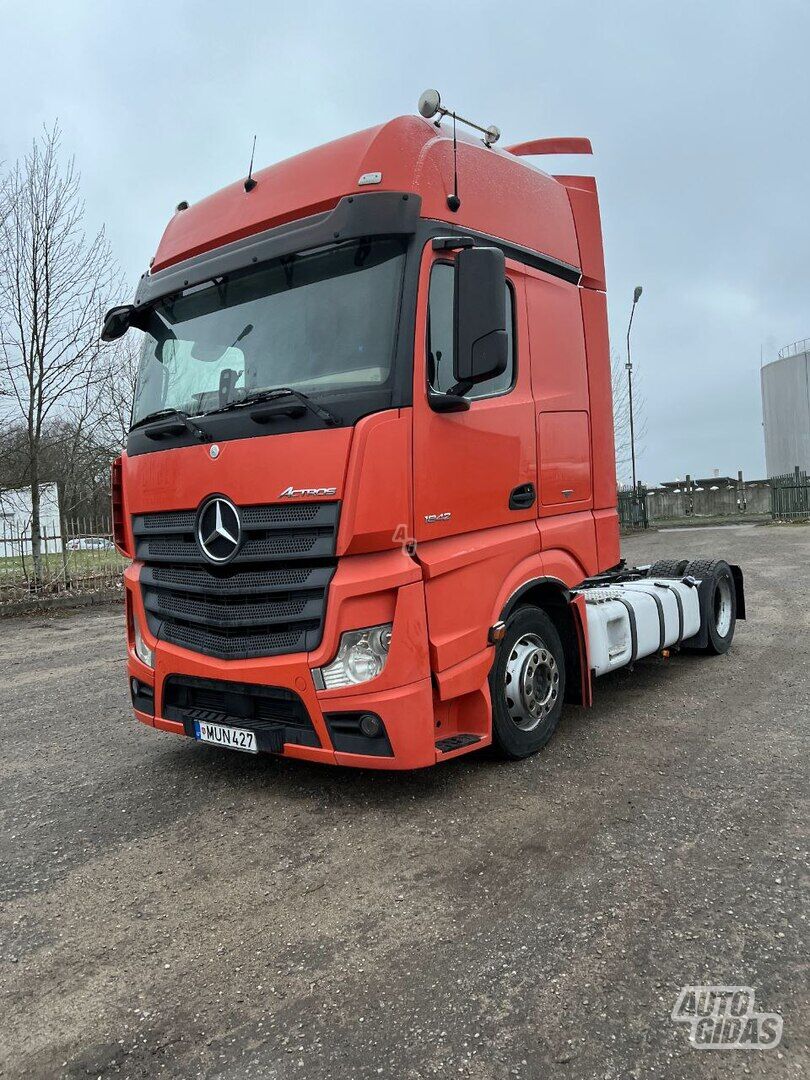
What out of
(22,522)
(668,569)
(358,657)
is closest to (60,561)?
(22,522)

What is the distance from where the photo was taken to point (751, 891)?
3.01 m

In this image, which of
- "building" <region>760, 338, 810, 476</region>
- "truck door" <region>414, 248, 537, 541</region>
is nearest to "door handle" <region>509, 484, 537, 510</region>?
"truck door" <region>414, 248, 537, 541</region>

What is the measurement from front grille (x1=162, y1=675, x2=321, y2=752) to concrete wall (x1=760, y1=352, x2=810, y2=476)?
1678 inches

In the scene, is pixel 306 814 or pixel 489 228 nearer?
pixel 306 814

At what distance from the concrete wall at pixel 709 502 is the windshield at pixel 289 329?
31.1 meters

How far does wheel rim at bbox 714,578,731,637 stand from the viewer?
7.30 meters

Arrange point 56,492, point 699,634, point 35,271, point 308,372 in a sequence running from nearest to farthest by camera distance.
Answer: point 308,372 < point 699,634 < point 35,271 < point 56,492

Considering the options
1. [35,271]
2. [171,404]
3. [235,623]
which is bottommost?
[235,623]

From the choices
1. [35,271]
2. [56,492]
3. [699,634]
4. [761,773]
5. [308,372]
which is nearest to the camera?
[308,372]

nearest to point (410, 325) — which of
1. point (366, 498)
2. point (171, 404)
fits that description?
point (366, 498)

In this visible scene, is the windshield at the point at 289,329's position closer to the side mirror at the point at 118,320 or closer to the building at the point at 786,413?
the side mirror at the point at 118,320

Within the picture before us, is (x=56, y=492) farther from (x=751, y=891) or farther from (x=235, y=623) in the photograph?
(x=751, y=891)

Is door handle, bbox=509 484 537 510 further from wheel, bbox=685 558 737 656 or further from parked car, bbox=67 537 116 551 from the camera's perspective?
parked car, bbox=67 537 116 551

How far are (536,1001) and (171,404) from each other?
A: 346 cm
